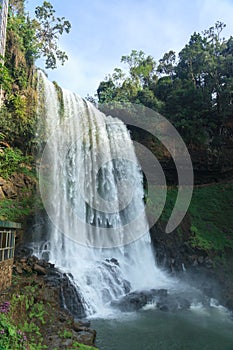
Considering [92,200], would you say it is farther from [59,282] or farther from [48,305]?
[48,305]

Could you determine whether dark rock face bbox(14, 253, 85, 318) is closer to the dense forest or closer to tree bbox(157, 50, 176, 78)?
the dense forest

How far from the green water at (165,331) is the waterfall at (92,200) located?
2.08 meters

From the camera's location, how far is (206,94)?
2159cm

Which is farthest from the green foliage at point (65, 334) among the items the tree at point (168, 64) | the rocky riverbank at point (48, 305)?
the tree at point (168, 64)

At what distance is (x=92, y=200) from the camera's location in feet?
53.5

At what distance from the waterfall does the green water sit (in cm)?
208

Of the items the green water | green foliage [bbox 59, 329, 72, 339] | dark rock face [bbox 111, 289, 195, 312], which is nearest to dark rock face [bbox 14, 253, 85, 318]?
the green water

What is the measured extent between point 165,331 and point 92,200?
847cm

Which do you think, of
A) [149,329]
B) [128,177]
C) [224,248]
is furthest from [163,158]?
Result: [149,329]

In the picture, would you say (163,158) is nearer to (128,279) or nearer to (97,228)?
(97,228)

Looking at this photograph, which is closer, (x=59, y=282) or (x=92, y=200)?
(x=59, y=282)

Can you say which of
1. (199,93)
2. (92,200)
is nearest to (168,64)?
(199,93)

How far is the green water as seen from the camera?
8227 mm

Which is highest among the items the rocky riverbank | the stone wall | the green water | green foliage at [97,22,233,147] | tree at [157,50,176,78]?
tree at [157,50,176,78]
